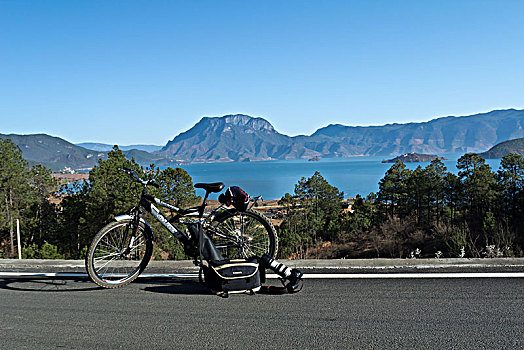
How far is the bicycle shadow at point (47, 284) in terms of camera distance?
443cm

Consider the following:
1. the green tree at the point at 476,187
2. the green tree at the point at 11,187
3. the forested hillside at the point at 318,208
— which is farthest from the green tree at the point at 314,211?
the green tree at the point at 11,187

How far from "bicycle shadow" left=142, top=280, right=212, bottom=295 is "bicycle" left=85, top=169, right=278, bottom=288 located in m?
0.24

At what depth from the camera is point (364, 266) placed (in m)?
4.86

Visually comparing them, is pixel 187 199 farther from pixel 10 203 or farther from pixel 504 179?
pixel 504 179

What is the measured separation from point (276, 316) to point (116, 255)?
186 cm

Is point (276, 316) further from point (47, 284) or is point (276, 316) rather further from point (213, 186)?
point (47, 284)

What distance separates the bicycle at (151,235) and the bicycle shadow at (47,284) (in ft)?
0.84

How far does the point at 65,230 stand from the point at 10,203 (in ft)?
13.3

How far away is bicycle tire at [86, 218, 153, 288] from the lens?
432 centimetres

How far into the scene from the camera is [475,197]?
4144 cm

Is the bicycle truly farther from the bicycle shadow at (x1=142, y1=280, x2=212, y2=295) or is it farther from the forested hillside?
the forested hillside

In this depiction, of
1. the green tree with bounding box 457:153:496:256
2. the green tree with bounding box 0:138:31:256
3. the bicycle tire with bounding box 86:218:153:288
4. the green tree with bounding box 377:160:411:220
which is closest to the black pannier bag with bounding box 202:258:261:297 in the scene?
the bicycle tire with bounding box 86:218:153:288

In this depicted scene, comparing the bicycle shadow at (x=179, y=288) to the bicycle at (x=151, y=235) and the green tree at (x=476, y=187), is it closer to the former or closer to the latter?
the bicycle at (x=151, y=235)

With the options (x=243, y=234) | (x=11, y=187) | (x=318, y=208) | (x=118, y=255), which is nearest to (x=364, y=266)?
(x=243, y=234)
